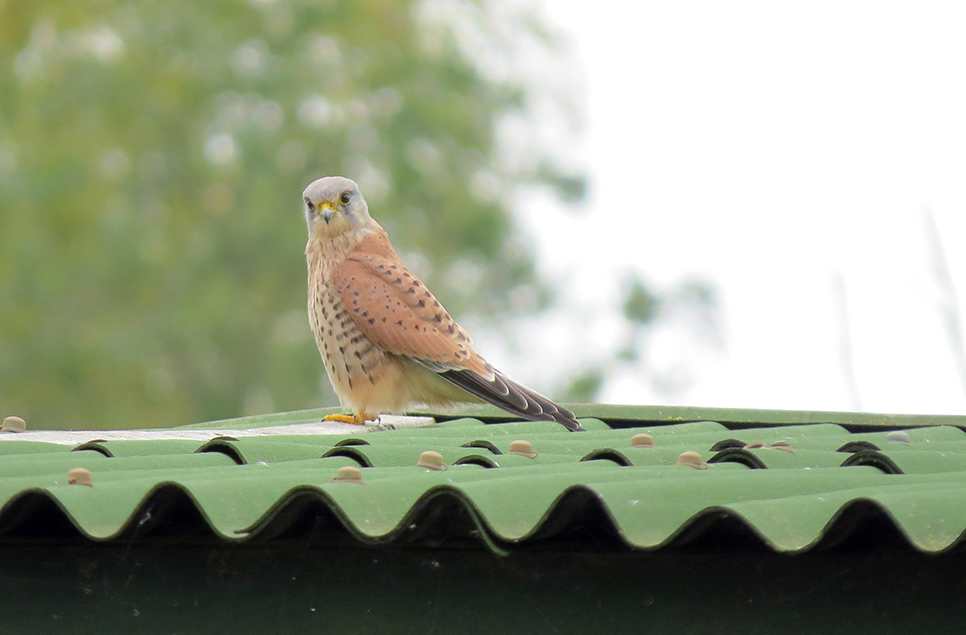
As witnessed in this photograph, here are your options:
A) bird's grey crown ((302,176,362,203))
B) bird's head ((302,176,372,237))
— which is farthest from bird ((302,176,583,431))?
bird's grey crown ((302,176,362,203))

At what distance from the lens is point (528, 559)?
5.64 ft

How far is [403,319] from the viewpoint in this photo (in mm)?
4324

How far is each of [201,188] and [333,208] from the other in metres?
14.2

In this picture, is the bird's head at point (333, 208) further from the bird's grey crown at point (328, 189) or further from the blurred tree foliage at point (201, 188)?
the blurred tree foliage at point (201, 188)

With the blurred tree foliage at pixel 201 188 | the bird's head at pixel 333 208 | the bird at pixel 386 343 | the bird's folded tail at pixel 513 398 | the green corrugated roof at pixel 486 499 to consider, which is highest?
the blurred tree foliage at pixel 201 188

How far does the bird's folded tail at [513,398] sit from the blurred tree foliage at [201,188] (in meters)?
12.8

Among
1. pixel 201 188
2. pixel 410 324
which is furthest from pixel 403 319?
pixel 201 188

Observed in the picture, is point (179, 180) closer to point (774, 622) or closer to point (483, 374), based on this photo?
point (483, 374)

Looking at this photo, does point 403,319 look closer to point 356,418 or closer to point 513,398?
point 356,418

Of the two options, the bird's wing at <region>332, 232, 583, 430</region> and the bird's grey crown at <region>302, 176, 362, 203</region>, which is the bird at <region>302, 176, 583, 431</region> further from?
the bird's grey crown at <region>302, 176, 362, 203</region>

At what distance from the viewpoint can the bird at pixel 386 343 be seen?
4203 millimetres

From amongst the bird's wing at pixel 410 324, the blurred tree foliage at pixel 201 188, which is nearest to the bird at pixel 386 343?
the bird's wing at pixel 410 324

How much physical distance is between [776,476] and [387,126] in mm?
16764

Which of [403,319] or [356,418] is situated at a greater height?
[403,319]
